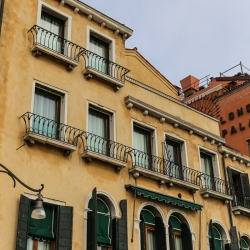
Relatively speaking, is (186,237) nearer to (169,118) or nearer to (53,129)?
(169,118)

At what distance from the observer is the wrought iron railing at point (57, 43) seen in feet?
54.5

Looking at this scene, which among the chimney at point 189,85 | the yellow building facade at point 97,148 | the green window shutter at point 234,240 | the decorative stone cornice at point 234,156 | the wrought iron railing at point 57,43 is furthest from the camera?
the chimney at point 189,85

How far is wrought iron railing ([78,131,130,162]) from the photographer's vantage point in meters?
16.4

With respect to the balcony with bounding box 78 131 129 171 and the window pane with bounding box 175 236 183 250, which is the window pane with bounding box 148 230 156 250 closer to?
the window pane with bounding box 175 236 183 250

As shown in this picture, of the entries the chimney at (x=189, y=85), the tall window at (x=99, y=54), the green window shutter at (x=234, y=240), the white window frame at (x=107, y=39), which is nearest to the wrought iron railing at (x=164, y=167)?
the green window shutter at (x=234, y=240)

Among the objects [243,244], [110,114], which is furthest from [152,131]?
[243,244]

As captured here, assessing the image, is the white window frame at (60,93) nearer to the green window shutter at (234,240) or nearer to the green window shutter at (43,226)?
the green window shutter at (43,226)

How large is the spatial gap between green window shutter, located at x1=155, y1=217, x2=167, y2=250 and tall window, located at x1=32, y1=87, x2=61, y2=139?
4.99 meters

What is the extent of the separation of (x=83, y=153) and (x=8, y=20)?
506 centimetres

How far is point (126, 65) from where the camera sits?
2086 centimetres

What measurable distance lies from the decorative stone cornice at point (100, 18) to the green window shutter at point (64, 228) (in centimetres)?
784

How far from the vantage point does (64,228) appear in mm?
14133

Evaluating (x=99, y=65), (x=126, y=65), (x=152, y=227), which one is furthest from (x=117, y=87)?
(x=152, y=227)

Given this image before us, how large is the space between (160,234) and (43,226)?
197 inches
